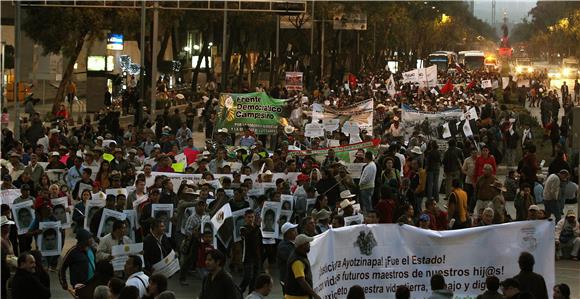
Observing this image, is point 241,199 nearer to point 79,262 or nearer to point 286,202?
point 286,202

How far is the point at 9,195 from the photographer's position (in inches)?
683

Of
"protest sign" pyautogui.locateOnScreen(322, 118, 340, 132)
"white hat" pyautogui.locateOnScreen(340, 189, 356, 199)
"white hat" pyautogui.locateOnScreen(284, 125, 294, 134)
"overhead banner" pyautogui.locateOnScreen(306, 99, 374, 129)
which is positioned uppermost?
"overhead banner" pyautogui.locateOnScreen(306, 99, 374, 129)

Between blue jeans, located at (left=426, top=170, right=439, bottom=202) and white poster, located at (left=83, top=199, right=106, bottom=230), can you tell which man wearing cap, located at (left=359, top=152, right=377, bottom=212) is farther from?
white poster, located at (left=83, top=199, right=106, bottom=230)

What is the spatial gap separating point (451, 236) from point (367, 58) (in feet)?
332

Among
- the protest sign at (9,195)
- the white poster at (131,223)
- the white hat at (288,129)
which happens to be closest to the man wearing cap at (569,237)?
the white poster at (131,223)

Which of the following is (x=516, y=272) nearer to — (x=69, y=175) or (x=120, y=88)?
(x=69, y=175)

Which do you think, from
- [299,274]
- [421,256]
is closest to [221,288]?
[299,274]

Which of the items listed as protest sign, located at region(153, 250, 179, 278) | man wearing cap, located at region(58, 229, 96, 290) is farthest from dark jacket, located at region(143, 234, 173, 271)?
man wearing cap, located at region(58, 229, 96, 290)

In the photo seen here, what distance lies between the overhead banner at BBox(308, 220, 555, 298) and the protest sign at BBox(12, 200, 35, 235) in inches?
202

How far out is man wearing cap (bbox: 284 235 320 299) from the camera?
12.1 m

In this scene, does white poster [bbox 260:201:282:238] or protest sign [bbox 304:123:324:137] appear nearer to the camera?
white poster [bbox 260:201:282:238]

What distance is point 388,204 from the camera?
680 inches

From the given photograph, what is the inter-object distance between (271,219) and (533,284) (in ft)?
19.3

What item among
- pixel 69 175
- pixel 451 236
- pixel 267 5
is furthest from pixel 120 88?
pixel 451 236
